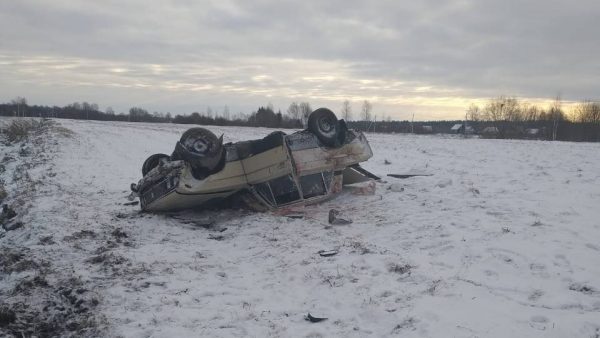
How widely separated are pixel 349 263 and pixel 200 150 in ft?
11.7

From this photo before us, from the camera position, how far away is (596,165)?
13.3 meters

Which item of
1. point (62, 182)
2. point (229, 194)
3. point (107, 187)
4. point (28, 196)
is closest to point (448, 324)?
point (229, 194)

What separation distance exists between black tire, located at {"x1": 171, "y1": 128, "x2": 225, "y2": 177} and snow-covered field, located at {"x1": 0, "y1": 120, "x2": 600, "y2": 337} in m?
1.08

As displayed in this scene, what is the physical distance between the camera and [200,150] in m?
7.97

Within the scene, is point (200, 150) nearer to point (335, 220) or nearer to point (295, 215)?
point (295, 215)

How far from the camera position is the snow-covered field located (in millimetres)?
4297

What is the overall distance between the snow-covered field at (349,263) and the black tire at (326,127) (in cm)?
120

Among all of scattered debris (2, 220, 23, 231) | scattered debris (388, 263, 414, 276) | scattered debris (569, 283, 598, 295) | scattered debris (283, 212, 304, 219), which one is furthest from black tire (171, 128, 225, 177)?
scattered debris (569, 283, 598, 295)

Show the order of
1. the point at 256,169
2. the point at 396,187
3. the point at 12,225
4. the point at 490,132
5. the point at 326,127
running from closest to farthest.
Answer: the point at 12,225 < the point at 256,169 < the point at 326,127 < the point at 396,187 < the point at 490,132

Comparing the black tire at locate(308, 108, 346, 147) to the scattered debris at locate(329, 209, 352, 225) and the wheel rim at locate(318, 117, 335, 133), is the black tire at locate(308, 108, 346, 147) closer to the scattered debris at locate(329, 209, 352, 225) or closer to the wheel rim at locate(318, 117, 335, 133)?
the wheel rim at locate(318, 117, 335, 133)

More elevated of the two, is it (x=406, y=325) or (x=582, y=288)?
(x=582, y=288)

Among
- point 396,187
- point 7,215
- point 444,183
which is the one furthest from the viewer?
point 444,183

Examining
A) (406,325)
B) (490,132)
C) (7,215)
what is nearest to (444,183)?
(406,325)

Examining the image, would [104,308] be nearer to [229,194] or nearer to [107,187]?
[229,194]
